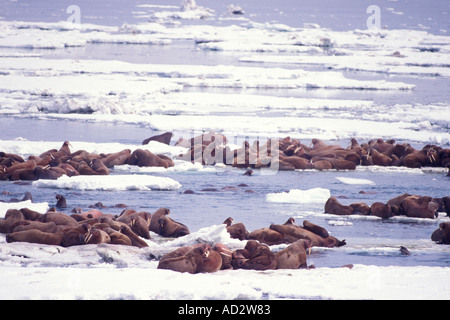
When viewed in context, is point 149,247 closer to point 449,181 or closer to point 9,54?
point 449,181

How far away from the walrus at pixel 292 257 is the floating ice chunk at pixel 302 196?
337 cm

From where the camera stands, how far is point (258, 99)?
2122cm

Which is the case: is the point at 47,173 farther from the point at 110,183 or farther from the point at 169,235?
the point at 169,235

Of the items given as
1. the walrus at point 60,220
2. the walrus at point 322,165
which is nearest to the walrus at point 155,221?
the walrus at point 60,220

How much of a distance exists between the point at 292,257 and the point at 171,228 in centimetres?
184

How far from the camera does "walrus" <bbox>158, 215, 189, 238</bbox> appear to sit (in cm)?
844

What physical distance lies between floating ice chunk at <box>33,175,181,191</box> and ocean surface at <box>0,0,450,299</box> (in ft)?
0.26

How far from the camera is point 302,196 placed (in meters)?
10.7

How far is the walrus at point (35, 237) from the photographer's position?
7.57 meters

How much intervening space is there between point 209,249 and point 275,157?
20.8ft

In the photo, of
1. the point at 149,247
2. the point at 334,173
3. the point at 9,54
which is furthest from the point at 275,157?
the point at 9,54

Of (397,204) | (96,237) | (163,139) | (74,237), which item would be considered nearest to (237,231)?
(96,237)

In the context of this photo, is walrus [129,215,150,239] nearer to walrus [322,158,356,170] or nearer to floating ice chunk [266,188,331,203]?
floating ice chunk [266,188,331,203]

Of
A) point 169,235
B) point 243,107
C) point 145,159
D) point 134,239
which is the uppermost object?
point 243,107
